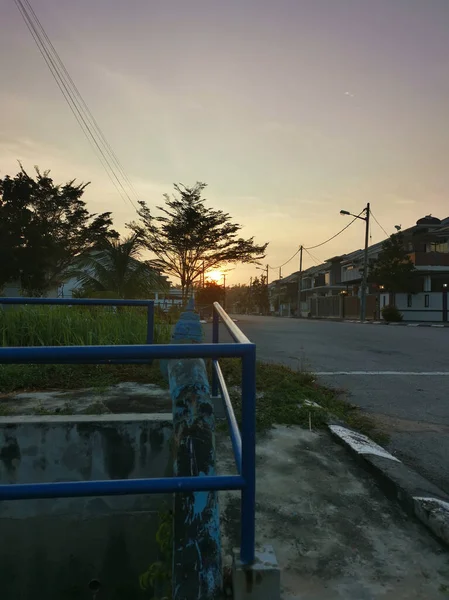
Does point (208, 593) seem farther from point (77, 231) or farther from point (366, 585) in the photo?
point (77, 231)

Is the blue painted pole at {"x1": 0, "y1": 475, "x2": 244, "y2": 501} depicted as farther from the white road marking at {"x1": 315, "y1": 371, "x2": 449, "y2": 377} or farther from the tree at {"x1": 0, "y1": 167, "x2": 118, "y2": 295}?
the tree at {"x1": 0, "y1": 167, "x2": 118, "y2": 295}

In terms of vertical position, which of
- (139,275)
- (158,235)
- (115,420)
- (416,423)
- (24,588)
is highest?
(158,235)

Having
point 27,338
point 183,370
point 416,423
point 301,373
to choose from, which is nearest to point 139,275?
point 27,338

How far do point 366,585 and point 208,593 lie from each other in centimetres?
Answer: 65

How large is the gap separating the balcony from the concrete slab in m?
34.8

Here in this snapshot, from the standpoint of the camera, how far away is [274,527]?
85.0 inches

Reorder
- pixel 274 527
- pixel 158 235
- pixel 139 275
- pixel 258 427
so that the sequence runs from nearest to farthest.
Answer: pixel 274 527
pixel 258 427
pixel 139 275
pixel 158 235

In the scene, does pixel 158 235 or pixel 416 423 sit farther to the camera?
pixel 158 235

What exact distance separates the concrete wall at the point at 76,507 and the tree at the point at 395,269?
32454 millimetres

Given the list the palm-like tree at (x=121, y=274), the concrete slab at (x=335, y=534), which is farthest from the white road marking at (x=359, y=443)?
the palm-like tree at (x=121, y=274)

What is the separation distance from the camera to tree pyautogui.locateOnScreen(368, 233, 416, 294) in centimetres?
3262

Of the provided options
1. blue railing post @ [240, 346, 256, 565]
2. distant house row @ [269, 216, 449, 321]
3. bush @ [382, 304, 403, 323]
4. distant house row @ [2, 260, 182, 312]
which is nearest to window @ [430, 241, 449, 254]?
distant house row @ [269, 216, 449, 321]

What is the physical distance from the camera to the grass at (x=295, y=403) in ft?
12.9

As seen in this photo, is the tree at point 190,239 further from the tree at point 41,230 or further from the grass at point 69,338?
the grass at point 69,338
